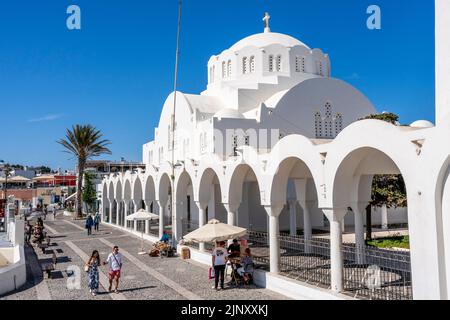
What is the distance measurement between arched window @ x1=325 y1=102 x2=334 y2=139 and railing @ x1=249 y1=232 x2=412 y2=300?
27.9 ft

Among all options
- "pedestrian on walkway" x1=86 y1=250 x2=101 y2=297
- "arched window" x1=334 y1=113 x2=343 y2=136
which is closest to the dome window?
"arched window" x1=334 y1=113 x2=343 y2=136

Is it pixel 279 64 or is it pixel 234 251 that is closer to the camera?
pixel 234 251

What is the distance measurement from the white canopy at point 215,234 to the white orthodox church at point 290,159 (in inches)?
→ 36.2

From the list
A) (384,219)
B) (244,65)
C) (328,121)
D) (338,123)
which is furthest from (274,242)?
(244,65)

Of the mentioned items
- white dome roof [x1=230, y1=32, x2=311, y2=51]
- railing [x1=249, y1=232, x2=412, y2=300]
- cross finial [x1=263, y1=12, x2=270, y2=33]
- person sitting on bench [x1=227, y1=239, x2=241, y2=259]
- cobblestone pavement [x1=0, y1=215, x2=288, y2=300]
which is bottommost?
cobblestone pavement [x1=0, y1=215, x2=288, y2=300]

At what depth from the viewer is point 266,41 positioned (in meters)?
25.3

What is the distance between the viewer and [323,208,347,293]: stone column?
8.13 metres

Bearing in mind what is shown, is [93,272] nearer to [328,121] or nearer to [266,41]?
[328,121]

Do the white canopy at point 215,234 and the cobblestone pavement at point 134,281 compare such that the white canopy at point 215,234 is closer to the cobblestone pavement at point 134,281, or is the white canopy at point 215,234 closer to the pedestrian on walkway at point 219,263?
the pedestrian on walkway at point 219,263

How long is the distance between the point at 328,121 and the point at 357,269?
13.5m

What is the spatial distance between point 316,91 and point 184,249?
11111 millimetres

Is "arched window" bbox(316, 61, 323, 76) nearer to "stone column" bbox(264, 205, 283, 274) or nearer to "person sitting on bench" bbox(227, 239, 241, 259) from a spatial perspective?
"stone column" bbox(264, 205, 283, 274)

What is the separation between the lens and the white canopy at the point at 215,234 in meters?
10.3
